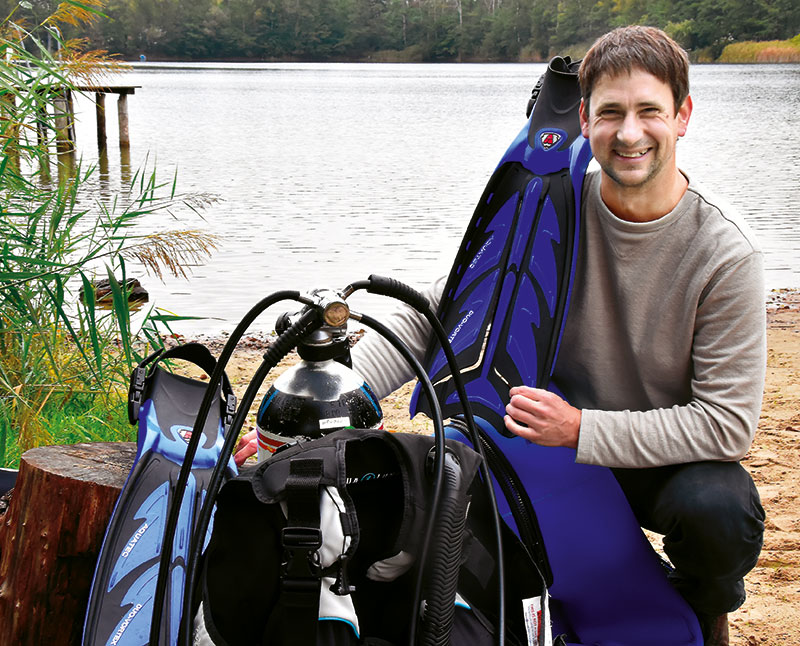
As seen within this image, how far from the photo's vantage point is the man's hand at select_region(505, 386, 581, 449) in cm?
208

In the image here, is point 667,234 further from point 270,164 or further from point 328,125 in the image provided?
point 328,125

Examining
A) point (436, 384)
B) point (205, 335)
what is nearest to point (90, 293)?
point (436, 384)

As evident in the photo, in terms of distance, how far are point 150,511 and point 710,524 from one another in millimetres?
1260

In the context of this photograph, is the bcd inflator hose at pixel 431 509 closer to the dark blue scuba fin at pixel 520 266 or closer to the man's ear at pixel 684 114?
the dark blue scuba fin at pixel 520 266

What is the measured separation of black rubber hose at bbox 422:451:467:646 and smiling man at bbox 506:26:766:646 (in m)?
0.67

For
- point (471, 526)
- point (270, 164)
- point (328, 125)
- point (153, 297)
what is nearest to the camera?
point (471, 526)

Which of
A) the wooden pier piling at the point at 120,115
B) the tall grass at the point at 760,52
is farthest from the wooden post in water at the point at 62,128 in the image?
the tall grass at the point at 760,52

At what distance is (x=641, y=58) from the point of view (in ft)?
7.23

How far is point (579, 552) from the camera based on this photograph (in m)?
2.29

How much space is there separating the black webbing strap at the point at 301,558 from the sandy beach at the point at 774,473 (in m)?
1.64

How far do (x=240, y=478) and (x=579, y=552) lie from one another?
3.65 ft

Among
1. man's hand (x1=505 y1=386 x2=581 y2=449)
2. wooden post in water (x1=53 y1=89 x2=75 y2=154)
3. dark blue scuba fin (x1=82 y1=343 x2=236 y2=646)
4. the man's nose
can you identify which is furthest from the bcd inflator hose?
wooden post in water (x1=53 y1=89 x2=75 y2=154)

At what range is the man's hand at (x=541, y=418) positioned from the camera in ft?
6.84

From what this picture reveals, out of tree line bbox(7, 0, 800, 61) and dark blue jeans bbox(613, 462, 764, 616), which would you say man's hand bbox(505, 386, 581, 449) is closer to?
dark blue jeans bbox(613, 462, 764, 616)
